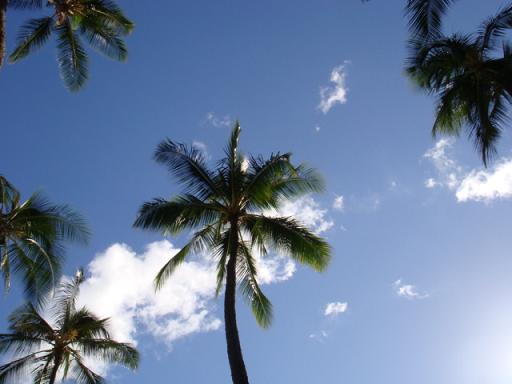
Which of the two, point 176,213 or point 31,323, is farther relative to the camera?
point 31,323

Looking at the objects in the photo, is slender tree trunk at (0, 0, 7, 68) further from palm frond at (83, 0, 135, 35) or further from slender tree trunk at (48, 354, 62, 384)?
slender tree trunk at (48, 354, 62, 384)

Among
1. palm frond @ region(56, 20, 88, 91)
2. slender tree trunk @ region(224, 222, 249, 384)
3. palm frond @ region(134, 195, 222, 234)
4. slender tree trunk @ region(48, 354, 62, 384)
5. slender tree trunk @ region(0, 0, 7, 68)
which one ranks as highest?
palm frond @ region(56, 20, 88, 91)

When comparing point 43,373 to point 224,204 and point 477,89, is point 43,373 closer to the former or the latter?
point 224,204

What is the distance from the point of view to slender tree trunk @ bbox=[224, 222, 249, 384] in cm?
1142

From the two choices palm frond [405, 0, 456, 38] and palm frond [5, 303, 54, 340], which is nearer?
palm frond [405, 0, 456, 38]

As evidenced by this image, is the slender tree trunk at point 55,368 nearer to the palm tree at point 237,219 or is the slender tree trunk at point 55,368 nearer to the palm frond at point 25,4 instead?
the palm tree at point 237,219

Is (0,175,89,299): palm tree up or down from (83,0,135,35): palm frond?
down

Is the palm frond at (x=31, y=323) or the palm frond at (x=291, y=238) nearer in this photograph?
the palm frond at (x=291, y=238)

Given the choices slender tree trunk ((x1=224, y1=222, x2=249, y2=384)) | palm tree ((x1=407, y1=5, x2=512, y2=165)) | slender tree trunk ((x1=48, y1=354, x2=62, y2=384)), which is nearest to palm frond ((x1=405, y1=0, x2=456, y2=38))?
palm tree ((x1=407, y1=5, x2=512, y2=165))

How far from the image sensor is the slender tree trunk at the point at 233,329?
11.4 metres

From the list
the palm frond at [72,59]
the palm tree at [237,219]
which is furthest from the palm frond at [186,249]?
the palm frond at [72,59]

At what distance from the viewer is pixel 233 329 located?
12.4 metres

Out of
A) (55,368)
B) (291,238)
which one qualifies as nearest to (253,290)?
(291,238)

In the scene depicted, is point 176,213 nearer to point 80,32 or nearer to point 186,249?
point 186,249
